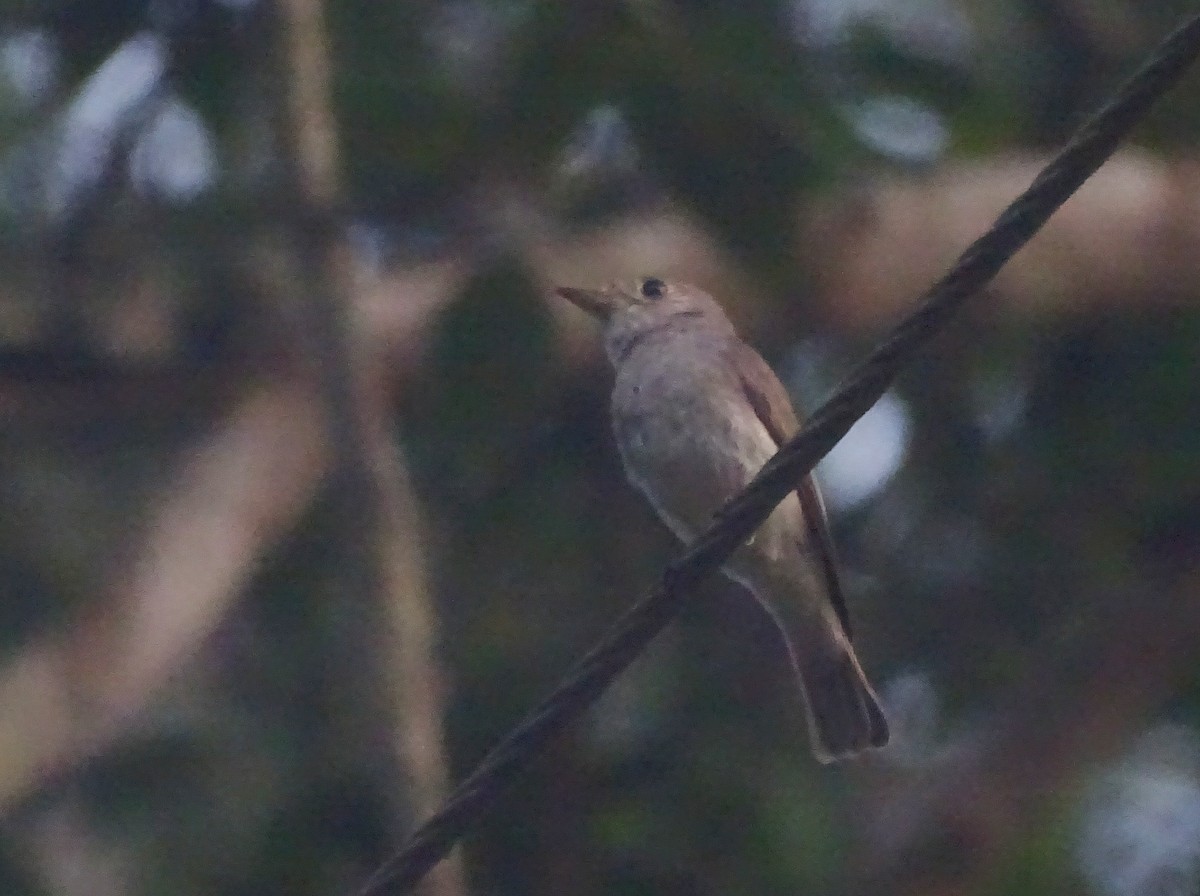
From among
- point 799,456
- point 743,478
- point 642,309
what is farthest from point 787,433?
point 799,456

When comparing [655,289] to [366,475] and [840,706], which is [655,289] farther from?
[366,475]

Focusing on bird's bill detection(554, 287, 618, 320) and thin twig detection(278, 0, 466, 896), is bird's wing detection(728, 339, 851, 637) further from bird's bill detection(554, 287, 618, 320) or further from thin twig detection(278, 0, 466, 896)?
thin twig detection(278, 0, 466, 896)

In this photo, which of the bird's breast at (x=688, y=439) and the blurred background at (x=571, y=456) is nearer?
the bird's breast at (x=688, y=439)

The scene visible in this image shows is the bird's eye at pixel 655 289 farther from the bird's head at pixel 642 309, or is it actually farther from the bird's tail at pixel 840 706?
the bird's tail at pixel 840 706

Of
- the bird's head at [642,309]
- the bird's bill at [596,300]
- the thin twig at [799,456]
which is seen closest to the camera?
the thin twig at [799,456]

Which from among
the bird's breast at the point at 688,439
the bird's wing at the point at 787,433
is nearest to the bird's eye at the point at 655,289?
the bird's wing at the point at 787,433

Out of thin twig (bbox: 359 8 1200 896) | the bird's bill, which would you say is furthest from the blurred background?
thin twig (bbox: 359 8 1200 896)

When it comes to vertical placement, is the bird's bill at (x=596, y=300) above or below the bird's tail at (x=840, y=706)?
above
